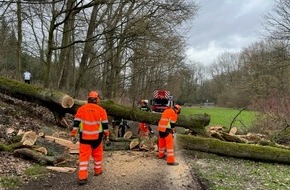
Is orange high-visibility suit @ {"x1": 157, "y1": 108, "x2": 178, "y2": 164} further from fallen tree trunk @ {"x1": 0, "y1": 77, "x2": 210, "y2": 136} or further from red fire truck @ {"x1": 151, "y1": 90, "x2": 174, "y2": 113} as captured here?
red fire truck @ {"x1": 151, "y1": 90, "x2": 174, "y2": 113}

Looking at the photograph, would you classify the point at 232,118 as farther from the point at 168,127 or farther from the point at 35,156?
the point at 35,156

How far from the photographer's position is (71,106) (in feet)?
39.5

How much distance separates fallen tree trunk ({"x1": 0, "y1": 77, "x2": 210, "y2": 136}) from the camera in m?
12.1

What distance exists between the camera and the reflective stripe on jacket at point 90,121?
25.0 ft

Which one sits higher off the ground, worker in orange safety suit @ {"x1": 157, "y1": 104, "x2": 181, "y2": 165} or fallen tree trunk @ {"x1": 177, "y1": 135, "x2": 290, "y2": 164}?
worker in orange safety suit @ {"x1": 157, "y1": 104, "x2": 181, "y2": 165}

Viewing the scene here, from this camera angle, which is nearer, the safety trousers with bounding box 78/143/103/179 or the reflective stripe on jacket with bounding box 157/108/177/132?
the safety trousers with bounding box 78/143/103/179

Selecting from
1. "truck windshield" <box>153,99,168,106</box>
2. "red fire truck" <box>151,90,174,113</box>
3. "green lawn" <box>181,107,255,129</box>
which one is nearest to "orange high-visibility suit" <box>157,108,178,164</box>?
"green lawn" <box>181,107,255,129</box>

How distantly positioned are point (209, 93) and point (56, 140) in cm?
7946

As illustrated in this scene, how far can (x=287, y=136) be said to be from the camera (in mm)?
14859

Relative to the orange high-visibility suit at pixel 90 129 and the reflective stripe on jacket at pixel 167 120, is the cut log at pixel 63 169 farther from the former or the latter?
the reflective stripe on jacket at pixel 167 120

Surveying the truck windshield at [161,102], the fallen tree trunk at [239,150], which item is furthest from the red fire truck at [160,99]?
the fallen tree trunk at [239,150]

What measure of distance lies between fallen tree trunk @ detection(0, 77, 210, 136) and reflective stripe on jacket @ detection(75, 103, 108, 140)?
14.3 feet

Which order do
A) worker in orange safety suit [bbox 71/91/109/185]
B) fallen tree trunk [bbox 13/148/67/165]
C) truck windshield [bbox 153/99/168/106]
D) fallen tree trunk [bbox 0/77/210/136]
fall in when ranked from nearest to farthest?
worker in orange safety suit [bbox 71/91/109/185]
fallen tree trunk [bbox 13/148/67/165]
fallen tree trunk [bbox 0/77/210/136]
truck windshield [bbox 153/99/168/106]

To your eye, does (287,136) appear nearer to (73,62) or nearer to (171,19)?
(171,19)
